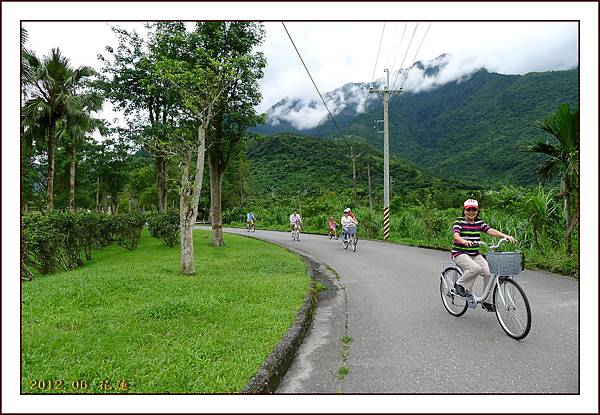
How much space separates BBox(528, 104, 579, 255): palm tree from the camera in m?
8.95

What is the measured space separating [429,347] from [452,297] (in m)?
1.64

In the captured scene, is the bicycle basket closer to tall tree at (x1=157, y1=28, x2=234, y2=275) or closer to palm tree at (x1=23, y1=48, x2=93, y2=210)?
tall tree at (x1=157, y1=28, x2=234, y2=275)

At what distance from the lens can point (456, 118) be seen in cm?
7225

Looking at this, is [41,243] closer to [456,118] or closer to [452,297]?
[452,297]

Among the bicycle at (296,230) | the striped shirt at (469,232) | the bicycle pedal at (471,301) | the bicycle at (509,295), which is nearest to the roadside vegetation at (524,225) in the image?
the bicycle at (296,230)

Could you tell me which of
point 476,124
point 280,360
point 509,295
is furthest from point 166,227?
point 476,124

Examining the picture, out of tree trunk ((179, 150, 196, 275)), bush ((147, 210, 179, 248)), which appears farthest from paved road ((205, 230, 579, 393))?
bush ((147, 210, 179, 248))

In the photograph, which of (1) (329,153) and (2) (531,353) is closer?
(2) (531,353)

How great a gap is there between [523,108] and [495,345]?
199ft

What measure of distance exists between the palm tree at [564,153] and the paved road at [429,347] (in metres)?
2.49

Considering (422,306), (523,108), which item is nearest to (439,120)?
(523,108)

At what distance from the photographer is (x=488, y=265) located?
4.86 metres

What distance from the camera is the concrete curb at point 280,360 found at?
3396 millimetres

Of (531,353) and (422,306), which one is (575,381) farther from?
(422,306)
